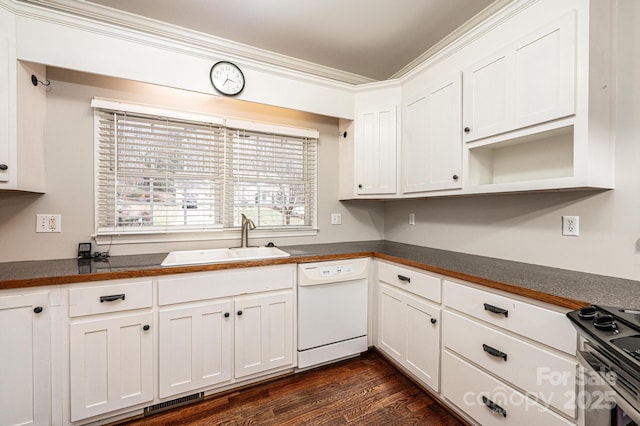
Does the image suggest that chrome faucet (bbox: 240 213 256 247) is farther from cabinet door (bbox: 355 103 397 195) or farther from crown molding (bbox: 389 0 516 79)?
crown molding (bbox: 389 0 516 79)

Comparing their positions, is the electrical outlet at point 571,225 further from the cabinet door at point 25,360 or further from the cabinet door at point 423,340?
the cabinet door at point 25,360

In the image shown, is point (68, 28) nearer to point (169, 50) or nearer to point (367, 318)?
point (169, 50)

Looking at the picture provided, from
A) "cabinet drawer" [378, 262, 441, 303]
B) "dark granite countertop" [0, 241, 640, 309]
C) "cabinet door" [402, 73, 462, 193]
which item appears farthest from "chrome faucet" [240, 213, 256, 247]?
"cabinet door" [402, 73, 462, 193]

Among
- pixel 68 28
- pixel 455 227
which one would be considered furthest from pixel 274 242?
pixel 68 28

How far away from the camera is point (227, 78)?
6.52ft

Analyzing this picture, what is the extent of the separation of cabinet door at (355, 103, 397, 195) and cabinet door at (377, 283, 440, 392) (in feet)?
2.90

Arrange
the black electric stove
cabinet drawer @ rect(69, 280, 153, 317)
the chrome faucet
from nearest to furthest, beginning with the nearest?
1. the black electric stove
2. cabinet drawer @ rect(69, 280, 153, 317)
3. the chrome faucet

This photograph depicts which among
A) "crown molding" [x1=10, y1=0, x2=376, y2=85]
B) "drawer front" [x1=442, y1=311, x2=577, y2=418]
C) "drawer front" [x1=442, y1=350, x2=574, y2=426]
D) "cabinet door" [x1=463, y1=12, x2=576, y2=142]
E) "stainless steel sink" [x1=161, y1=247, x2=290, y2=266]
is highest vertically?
"crown molding" [x1=10, y1=0, x2=376, y2=85]

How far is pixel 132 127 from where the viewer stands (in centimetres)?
197

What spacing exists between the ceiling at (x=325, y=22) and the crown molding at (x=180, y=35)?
0.13 ft

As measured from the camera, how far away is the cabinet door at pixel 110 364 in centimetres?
142

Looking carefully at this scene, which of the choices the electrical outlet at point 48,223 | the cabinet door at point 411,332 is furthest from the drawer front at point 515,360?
the electrical outlet at point 48,223

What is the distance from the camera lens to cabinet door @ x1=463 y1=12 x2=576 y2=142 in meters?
1.28

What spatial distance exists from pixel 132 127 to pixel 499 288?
2572 millimetres
